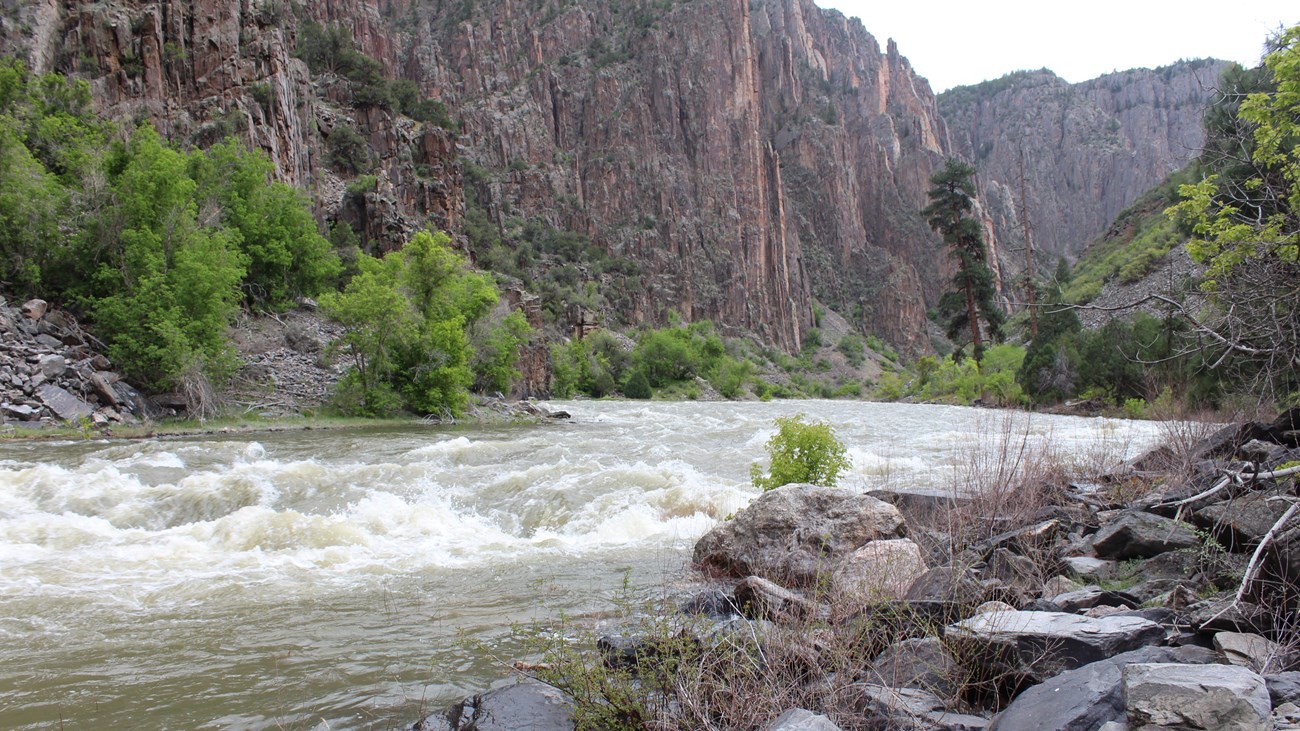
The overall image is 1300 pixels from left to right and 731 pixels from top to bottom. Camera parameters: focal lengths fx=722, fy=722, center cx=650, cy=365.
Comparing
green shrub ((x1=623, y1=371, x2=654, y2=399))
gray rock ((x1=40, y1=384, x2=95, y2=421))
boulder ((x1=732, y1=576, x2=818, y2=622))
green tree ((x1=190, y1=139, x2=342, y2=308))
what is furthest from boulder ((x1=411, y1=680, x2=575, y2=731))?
green shrub ((x1=623, y1=371, x2=654, y2=399))

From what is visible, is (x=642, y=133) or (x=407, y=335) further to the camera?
(x=642, y=133)

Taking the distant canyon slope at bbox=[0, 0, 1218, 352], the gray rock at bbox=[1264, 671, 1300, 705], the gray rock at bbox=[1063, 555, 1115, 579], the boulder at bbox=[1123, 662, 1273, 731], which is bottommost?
the gray rock at bbox=[1063, 555, 1115, 579]

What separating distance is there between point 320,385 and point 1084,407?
32445mm

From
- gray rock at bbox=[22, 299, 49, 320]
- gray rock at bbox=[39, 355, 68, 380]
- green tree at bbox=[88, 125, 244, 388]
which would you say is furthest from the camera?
green tree at bbox=[88, 125, 244, 388]

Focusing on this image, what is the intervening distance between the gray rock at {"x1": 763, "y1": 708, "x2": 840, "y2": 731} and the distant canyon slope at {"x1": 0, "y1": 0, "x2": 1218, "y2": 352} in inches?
1536

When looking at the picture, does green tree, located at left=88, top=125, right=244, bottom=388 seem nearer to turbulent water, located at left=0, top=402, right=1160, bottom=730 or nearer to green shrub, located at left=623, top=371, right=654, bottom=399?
turbulent water, located at left=0, top=402, right=1160, bottom=730

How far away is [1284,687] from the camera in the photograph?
11.1 ft

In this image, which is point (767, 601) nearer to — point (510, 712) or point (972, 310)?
point (510, 712)

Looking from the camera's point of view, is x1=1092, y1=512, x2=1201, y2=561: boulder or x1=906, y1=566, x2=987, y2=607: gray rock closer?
x1=906, y1=566, x2=987, y2=607: gray rock

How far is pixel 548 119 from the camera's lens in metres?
133

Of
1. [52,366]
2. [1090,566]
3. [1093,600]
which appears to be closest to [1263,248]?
[1090,566]

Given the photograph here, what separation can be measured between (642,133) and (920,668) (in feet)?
470

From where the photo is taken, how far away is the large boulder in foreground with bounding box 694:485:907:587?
7.53 m

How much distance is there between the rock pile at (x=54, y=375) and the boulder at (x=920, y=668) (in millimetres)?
23840
